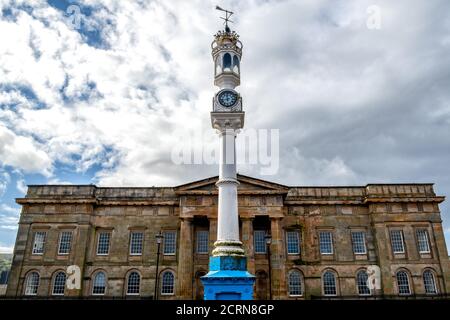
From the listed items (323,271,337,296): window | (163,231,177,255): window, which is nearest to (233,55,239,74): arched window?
(163,231,177,255): window

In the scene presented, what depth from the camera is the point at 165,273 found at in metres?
31.7

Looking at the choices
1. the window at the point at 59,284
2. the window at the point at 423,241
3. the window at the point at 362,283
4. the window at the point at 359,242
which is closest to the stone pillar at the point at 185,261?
the window at the point at 59,284

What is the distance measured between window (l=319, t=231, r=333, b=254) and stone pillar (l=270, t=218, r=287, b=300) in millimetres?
4228

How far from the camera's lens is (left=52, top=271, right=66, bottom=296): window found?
3087cm

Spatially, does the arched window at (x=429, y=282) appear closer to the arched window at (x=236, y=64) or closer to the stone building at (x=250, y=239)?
the stone building at (x=250, y=239)

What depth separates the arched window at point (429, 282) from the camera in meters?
30.5

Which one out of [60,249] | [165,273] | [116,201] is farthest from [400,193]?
[60,249]

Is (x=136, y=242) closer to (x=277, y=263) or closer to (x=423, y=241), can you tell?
(x=277, y=263)

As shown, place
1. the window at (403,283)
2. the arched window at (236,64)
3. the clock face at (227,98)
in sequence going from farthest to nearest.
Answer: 1. the window at (403,283)
2. the arched window at (236,64)
3. the clock face at (227,98)

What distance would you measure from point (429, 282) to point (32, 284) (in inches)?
1418

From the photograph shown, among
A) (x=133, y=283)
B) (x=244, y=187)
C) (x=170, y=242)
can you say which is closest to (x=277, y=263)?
(x=244, y=187)

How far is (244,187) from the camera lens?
32.2m

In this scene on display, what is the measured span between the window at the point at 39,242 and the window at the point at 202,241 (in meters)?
14.7
